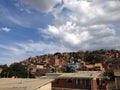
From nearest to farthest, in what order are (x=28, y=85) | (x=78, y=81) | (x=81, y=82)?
(x=28, y=85)
(x=81, y=82)
(x=78, y=81)

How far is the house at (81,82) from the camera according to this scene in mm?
48688

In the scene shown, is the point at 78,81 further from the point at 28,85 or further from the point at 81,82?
the point at 28,85

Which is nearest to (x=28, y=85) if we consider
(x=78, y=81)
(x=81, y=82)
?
(x=81, y=82)

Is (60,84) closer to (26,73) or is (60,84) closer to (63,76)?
(63,76)

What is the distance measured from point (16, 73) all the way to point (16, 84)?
5181cm

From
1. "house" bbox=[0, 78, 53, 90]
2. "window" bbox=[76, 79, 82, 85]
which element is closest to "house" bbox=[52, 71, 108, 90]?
"window" bbox=[76, 79, 82, 85]

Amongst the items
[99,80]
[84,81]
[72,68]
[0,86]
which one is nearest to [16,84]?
[0,86]

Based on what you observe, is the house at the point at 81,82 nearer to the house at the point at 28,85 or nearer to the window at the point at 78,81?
the window at the point at 78,81

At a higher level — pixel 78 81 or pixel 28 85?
pixel 28 85

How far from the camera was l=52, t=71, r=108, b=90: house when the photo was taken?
160 feet

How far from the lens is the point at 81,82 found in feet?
164

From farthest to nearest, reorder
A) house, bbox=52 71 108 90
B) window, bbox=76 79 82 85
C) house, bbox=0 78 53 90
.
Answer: window, bbox=76 79 82 85 → house, bbox=52 71 108 90 → house, bbox=0 78 53 90

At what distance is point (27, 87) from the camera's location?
34.0 m

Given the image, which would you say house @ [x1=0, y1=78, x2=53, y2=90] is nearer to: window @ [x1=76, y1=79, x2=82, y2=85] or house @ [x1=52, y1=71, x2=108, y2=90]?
house @ [x1=52, y1=71, x2=108, y2=90]
